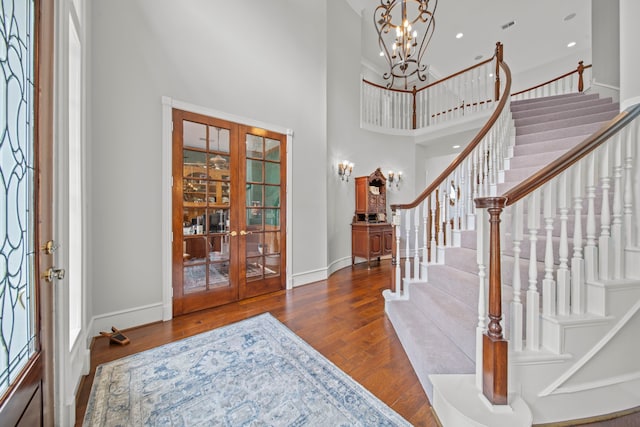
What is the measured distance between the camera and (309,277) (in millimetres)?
3967

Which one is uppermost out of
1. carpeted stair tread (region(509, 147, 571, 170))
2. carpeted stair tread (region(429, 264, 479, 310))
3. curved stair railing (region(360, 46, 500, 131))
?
curved stair railing (region(360, 46, 500, 131))

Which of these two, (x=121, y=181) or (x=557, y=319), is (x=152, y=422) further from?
(x=557, y=319)

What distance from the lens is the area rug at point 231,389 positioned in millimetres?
1419

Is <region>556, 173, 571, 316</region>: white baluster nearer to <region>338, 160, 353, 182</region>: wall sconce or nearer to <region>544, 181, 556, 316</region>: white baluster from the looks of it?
<region>544, 181, 556, 316</region>: white baluster

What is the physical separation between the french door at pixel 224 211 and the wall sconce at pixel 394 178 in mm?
3177

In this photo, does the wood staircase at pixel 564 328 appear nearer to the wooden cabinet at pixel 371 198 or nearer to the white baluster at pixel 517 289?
the white baluster at pixel 517 289

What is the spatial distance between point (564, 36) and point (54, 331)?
10.1 metres

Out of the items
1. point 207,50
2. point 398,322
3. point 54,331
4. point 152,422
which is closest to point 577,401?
point 398,322

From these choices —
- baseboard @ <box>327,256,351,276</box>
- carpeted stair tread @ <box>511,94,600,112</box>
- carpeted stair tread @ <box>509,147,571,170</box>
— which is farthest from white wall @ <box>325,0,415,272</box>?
carpeted stair tread @ <box>509,147,571,170</box>

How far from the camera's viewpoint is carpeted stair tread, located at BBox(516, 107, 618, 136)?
312cm

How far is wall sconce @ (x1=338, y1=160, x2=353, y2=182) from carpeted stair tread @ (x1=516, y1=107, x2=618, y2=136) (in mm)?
2747

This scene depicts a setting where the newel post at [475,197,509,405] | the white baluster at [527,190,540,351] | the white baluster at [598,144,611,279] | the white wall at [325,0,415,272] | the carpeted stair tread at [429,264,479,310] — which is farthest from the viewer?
the white wall at [325,0,415,272]

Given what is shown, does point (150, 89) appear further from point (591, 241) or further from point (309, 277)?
point (591, 241)

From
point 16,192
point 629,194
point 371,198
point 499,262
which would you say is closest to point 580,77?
point 371,198
